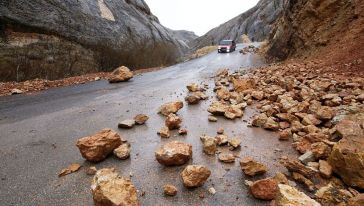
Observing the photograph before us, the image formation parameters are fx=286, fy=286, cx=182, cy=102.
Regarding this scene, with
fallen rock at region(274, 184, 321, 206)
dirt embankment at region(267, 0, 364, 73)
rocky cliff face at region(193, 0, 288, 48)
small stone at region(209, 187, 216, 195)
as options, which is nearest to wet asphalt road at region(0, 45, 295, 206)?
small stone at region(209, 187, 216, 195)

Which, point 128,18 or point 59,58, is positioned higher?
point 128,18

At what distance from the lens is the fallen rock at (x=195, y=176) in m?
3.43

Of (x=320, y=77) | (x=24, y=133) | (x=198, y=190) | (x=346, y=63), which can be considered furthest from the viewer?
(x=346, y=63)

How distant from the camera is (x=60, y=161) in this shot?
4.42 metres

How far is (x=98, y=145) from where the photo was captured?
13.9 ft

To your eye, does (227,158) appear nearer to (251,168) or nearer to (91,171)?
(251,168)

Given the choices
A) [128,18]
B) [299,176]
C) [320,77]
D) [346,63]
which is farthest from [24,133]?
[128,18]

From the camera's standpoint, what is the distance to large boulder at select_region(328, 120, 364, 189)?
10.3 feet

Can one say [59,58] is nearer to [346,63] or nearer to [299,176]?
[346,63]

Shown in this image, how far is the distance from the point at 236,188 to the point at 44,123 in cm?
490

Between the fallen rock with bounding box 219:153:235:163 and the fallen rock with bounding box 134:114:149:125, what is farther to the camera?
the fallen rock with bounding box 134:114:149:125

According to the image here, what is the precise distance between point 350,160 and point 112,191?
2.65 m

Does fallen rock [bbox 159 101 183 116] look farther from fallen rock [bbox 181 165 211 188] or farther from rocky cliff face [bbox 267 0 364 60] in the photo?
rocky cliff face [bbox 267 0 364 60]

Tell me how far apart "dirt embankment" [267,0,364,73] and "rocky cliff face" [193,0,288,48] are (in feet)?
116
